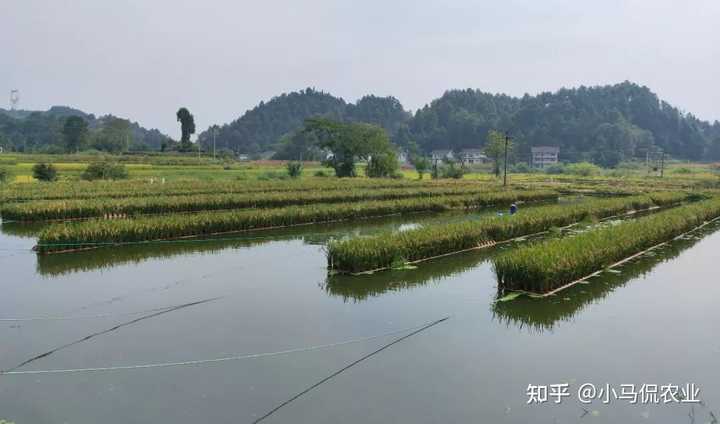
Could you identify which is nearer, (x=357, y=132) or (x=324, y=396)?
(x=324, y=396)

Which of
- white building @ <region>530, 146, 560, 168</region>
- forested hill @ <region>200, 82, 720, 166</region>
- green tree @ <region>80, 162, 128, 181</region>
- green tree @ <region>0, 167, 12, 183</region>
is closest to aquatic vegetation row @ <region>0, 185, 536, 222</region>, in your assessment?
green tree @ <region>0, 167, 12, 183</region>

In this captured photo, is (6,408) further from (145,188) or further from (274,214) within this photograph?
(145,188)

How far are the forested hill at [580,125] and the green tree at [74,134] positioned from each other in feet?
256

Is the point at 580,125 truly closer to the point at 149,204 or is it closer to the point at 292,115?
the point at 292,115

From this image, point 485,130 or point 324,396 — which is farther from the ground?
point 485,130

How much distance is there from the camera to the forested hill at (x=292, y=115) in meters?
152

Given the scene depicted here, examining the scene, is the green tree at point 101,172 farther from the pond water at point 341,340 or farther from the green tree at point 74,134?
the green tree at point 74,134

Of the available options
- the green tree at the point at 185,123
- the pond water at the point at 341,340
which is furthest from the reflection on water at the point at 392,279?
the green tree at the point at 185,123

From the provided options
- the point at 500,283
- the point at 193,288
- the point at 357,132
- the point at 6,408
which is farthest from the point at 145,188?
the point at 357,132

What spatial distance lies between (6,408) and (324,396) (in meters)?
3.49

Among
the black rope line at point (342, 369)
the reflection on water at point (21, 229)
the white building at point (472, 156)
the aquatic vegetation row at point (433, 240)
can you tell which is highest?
the white building at point (472, 156)

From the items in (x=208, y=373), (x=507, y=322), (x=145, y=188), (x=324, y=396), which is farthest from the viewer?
(x=145, y=188)

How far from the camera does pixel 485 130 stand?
142250mm

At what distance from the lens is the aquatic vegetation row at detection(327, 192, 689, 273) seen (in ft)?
44.6
